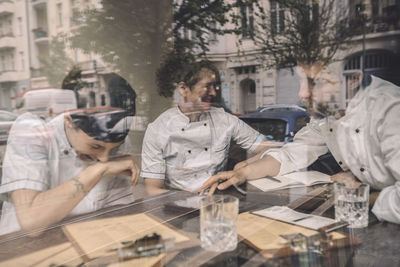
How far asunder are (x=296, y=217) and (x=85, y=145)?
120 cm

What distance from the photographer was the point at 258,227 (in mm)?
1118

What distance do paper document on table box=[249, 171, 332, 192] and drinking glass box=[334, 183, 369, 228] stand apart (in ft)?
1.72

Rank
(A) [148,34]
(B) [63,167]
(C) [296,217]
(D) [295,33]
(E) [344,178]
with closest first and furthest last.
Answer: (C) [296,217] → (B) [63,167] → (E) [344,178] → (D) [295,33] → (A) [148,34]

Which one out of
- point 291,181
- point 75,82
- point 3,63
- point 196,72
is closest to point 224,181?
point 291,181

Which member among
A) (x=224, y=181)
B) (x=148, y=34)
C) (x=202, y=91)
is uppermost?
(x=148, y=34)

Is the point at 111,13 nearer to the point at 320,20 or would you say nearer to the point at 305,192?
the point at 320,20

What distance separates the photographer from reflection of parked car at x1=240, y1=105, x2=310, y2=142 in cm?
233

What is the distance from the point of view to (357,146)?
190 cm

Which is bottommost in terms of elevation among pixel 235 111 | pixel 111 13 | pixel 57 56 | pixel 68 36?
pixel 235 111

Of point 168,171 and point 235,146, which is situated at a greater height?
point 235,146

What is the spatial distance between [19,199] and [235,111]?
1.51 metres

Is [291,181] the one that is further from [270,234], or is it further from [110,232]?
[110,232]

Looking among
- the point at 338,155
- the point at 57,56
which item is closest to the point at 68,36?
the point at 57,56

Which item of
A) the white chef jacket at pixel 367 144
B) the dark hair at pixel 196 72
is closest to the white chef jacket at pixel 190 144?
the dark hair at pixel 196 72
